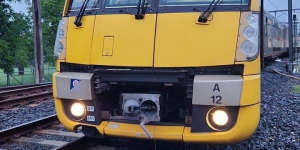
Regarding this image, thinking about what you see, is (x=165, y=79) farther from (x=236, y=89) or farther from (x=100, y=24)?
(x=100, y=24)

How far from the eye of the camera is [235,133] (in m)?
3.48

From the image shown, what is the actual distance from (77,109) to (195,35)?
1.54 m

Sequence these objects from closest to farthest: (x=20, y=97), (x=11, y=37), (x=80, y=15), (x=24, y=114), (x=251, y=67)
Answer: (x=251, y=67) < (x=80, y=15) < (x=24, y=114) < (x=20, y=97) < (x=11, y=37)

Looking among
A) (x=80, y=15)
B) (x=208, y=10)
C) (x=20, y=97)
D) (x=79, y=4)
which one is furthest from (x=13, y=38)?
(x=208, y=10)

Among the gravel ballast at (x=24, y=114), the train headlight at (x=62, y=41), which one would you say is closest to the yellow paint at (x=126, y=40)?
the train headlight at (x=62, y=41)

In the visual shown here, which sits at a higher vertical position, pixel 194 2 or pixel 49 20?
pixel 49 20

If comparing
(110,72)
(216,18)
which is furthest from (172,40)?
(110,72)

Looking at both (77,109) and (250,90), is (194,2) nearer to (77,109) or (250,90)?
(250,90)

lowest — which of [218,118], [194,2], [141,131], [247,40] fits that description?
[141,131]

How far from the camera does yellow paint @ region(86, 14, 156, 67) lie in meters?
3.73

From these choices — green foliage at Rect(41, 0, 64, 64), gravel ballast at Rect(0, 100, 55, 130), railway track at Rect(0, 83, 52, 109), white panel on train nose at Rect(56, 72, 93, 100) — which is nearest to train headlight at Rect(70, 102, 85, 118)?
white panel on train nose at Rect(56, 72, 93, 100)

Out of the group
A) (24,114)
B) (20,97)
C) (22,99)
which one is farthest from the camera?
(20,97)

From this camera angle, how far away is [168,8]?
379cm

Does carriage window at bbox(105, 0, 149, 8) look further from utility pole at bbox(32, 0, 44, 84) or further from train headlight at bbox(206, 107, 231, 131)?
utility pole at bbox(32, 0, 44, 84)
